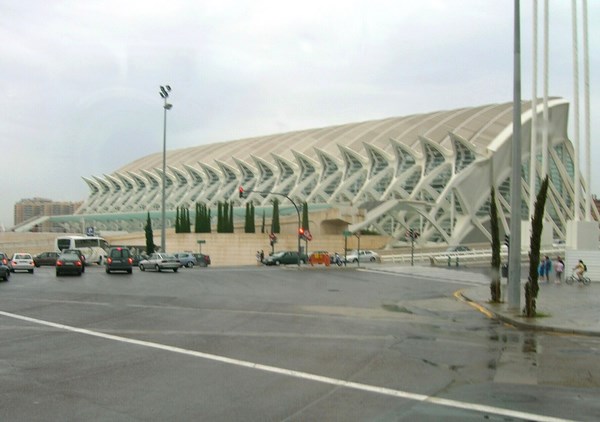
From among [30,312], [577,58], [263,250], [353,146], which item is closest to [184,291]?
[30,312]

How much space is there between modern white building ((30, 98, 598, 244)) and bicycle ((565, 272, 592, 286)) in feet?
69.0

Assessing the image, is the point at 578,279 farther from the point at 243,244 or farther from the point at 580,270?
the point at 243,244

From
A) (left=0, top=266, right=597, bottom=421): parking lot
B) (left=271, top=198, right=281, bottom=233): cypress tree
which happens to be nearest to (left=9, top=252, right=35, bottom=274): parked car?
(left=0, top=266, right=597, bottom=421): parking lot

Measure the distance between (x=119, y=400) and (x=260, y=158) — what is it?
80.6 metres

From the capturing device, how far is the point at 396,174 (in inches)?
2763

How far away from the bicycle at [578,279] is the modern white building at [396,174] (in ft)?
69.0

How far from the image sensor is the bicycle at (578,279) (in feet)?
94.5

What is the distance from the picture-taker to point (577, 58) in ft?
118

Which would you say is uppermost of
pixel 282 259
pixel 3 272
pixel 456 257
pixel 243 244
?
pixel 243 244

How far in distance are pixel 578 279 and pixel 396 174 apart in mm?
41671

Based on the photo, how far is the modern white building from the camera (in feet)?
212

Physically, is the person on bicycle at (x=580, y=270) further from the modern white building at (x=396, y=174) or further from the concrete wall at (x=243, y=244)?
the concrete wall at (x=243, y=244)

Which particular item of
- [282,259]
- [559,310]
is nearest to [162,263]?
[282,259]

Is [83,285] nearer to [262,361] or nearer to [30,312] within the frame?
[30,312]
